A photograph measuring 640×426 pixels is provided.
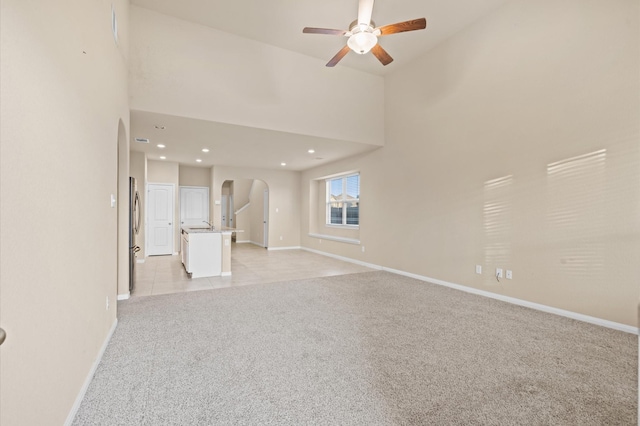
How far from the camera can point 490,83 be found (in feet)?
13.6

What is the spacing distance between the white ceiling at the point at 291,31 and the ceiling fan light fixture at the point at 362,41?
1.21 metres

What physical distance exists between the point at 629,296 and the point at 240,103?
207 inches

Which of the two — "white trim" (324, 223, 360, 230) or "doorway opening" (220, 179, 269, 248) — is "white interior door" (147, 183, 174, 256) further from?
"white trim" (324, 223, 360, 230)

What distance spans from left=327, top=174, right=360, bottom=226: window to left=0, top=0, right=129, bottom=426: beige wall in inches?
236

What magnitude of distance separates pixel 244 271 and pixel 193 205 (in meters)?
4.50

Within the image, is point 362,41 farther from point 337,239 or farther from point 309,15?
point 337,239

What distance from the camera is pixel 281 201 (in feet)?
31.1

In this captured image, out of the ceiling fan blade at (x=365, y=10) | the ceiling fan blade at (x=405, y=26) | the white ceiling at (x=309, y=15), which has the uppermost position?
the white ceiling at (x=309, y=15)

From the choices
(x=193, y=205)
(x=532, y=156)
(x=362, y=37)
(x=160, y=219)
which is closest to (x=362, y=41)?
(x=362, y=37)

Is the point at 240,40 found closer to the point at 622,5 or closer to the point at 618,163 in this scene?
the point at 622,5

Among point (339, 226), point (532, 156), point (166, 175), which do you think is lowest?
point (339, 226)

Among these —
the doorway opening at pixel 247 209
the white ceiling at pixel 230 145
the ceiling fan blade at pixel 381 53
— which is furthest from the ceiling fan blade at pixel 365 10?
the doorway opening at pixel 247 209

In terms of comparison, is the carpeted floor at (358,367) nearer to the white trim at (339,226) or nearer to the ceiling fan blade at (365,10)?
the ceiling fan blade at (365,10)

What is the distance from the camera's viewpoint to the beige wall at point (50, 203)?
105 cm
